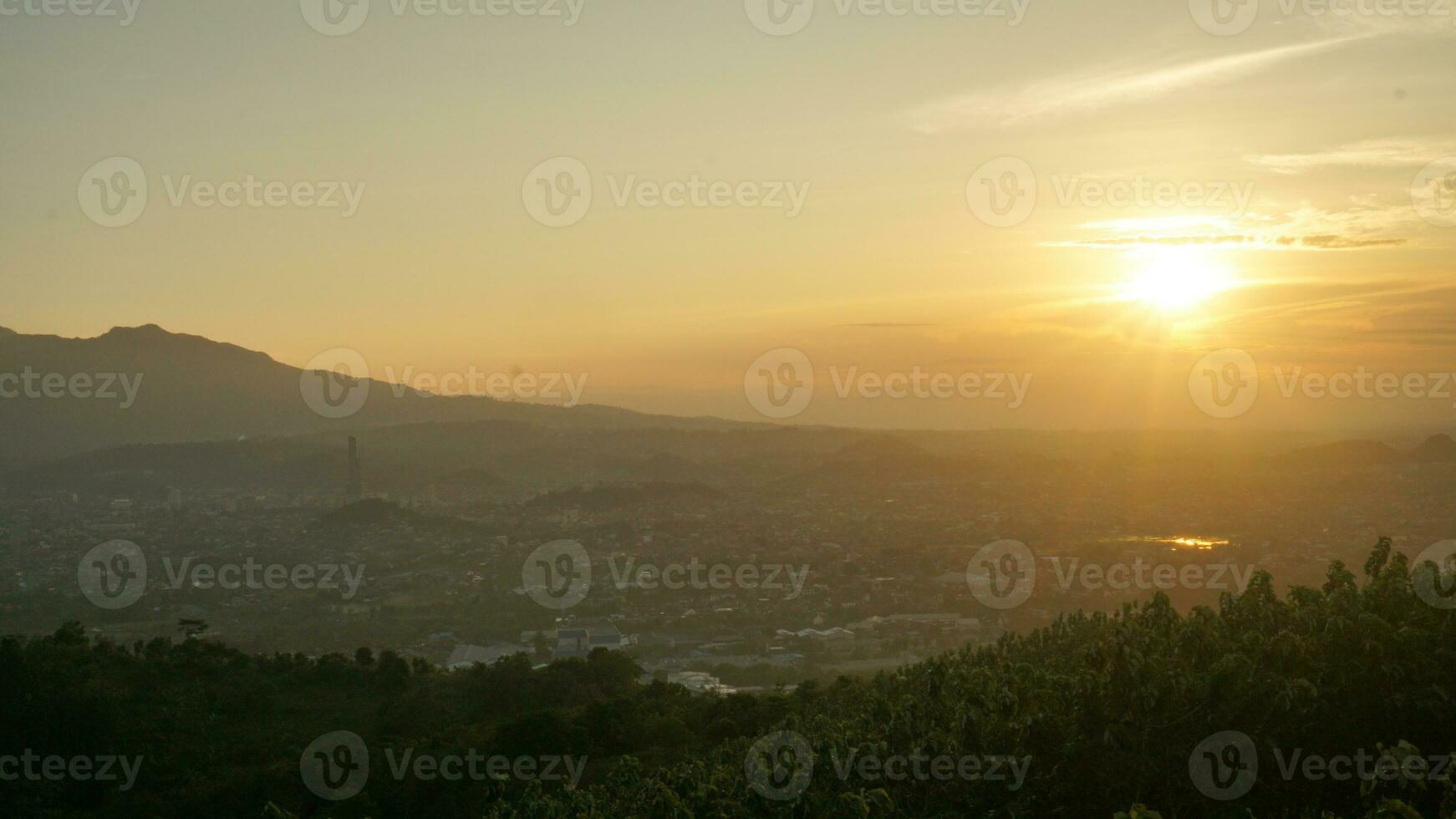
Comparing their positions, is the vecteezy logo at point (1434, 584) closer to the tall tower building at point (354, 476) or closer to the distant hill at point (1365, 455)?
the distant hill at point (1365, 455)

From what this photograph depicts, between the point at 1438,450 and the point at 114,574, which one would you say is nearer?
the point at 1438,450

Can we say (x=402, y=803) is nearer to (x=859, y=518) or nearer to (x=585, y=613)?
(x=585, y=613)

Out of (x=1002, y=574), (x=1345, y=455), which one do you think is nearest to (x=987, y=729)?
(x=1002, y=574)
